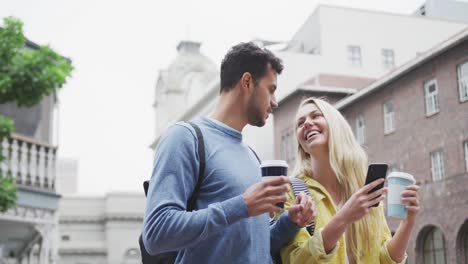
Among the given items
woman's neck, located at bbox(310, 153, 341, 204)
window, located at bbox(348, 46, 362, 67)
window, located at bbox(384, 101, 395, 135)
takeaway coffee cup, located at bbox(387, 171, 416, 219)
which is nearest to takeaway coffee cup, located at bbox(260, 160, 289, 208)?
takeaway coffee cup, located at bbox(387, 171, 416, 219)

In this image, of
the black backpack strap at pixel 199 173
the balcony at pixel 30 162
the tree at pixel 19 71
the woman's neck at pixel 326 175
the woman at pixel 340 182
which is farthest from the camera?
the balcony at pixel 30 162

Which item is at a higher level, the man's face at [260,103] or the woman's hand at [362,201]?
the man's face at [260,103]

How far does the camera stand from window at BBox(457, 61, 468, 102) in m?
27.1

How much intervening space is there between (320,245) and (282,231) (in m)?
0.20

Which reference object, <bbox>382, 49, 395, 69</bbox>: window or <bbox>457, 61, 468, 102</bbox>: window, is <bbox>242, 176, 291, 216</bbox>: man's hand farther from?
<bbox>382, 49, 395, 69</bbox>: window

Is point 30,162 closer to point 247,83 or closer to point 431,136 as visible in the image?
point 247,83

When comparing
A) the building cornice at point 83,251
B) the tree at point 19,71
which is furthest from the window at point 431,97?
the building cornice at point 83,251

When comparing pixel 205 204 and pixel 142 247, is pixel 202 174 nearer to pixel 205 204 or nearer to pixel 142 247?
pixel 205 204

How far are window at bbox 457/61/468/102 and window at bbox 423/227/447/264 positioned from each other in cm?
522

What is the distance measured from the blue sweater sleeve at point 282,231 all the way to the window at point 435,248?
25752 mm

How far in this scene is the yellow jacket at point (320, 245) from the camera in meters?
3.81

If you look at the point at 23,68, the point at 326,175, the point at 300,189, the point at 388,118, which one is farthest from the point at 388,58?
the point at 300,189

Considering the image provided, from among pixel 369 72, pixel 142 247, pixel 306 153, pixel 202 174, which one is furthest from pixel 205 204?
pixel 369 72

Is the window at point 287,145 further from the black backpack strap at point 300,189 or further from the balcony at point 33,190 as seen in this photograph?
the black backpack strap at point 300,189
